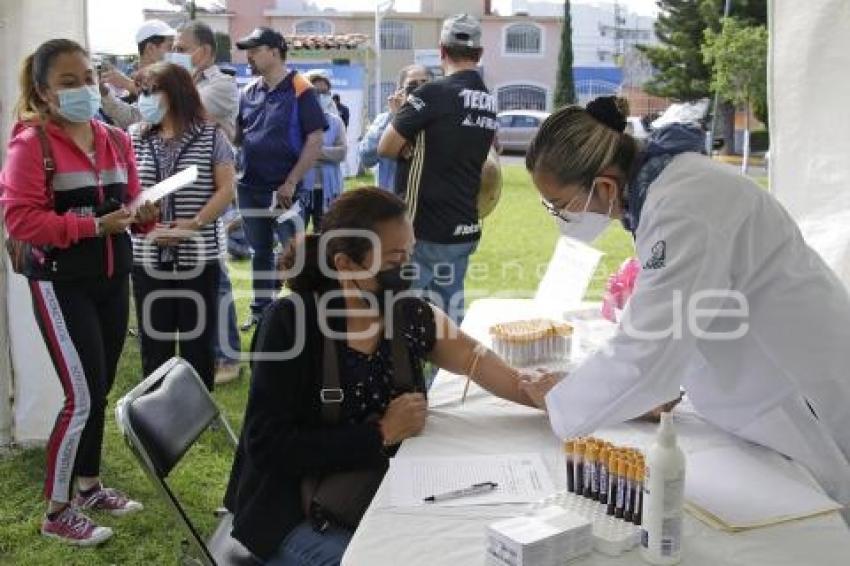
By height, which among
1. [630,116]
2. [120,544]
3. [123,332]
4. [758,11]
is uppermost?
[758,11]

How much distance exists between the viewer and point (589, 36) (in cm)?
3161

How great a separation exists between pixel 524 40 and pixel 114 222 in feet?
97.1

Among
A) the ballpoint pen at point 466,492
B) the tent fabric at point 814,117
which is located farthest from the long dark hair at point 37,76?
the tent fabric at point 814,117

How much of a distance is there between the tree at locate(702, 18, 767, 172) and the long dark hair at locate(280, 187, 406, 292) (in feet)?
47.1

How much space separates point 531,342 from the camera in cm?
210

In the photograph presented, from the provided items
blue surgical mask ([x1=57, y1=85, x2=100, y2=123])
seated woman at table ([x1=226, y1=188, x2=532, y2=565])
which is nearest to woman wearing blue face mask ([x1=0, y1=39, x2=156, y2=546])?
blue surgical mask ([x1=57, y1=85, x2=100, y2=123])

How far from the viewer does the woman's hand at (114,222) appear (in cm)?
244

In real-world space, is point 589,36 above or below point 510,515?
above

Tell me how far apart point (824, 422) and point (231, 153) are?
257cm

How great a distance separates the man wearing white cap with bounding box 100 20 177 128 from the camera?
13.1 ft

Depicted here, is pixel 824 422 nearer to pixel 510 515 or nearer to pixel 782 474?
pixel 782 474

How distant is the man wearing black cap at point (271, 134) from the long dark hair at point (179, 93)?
2.83ft

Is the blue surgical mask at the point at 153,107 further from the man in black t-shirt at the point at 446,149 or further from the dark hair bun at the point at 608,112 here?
the dark hair bun at the point at 608,112

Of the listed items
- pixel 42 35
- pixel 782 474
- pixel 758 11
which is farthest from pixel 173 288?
pixel 758 11
